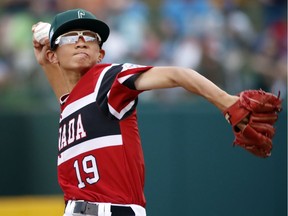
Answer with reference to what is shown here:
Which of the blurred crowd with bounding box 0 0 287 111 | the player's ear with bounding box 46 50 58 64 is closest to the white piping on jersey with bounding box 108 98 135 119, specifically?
the player's ear with bounding box 46 50 58 64

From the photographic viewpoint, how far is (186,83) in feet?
15.4

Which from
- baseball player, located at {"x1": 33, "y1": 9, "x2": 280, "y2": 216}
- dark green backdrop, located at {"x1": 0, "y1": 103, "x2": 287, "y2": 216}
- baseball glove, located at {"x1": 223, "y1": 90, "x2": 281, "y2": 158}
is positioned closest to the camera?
baseball glove, located at {"x1": 223, "y1": 90, "x2": 281, "y2": 158}

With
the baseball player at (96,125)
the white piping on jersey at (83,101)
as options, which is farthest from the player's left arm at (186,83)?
the white piping on jersey at (83,101)

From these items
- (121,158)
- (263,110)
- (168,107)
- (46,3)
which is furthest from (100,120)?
(46,3)

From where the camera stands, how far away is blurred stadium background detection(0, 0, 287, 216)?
938cm

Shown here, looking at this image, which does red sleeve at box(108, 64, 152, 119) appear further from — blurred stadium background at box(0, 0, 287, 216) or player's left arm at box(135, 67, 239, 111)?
blurred stadium background at box(0, 0, 287, 216)

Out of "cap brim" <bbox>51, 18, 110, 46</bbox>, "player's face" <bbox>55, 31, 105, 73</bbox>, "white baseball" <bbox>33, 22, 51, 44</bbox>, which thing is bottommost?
"player's face" <bbox>55, 31, 105, 73</bbox>

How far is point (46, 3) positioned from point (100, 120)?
6.96m

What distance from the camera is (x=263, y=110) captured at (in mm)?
4613

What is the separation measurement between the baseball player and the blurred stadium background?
3.18 metres

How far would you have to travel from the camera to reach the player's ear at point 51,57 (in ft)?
19.3

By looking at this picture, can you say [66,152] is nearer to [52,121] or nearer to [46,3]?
[52,121]

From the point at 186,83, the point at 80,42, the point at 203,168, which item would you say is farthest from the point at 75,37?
the point at 203,168

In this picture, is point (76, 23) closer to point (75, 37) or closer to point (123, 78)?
point (75, 37)
